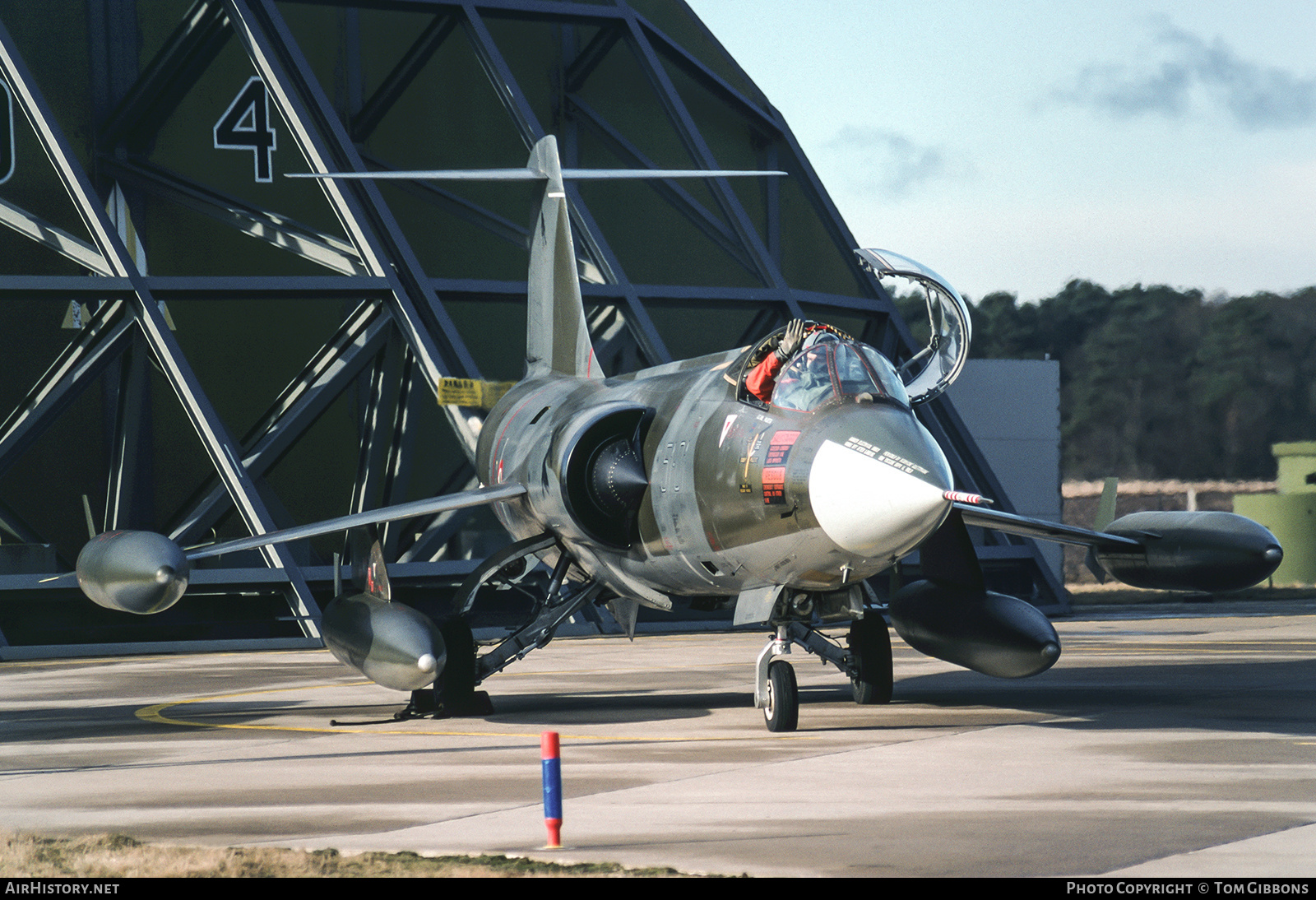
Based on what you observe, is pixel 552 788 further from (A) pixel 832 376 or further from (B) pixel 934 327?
(B) pixel 934 327

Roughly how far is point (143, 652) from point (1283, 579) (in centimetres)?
3534

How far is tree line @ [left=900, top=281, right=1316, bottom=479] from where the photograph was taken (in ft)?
275

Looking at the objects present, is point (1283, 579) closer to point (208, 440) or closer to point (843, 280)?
point (843, 280)

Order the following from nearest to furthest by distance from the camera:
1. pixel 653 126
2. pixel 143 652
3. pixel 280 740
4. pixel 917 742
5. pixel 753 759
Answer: pixel 753 759 → pixel 917 742 → pixel 280 740 → pixel 143 652 → pixel 653 126

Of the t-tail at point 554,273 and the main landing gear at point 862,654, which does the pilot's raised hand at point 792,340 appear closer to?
the main landing gear at point 862,654

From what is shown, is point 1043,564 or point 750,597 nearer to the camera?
point 750,597

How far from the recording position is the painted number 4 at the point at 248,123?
33.0 m

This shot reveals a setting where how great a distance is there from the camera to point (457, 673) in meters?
15.4

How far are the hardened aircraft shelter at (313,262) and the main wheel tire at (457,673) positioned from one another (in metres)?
11.1

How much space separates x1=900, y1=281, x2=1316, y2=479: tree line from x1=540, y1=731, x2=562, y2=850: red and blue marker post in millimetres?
81134

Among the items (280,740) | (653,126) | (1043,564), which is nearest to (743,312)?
(653,126)

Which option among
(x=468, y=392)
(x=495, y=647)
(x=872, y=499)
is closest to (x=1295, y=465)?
(x=468, y=392)

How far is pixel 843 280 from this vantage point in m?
38.8

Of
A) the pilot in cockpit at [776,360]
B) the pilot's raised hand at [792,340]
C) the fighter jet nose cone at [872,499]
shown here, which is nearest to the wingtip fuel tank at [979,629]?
the fighter jet nose cone at [872,499]
